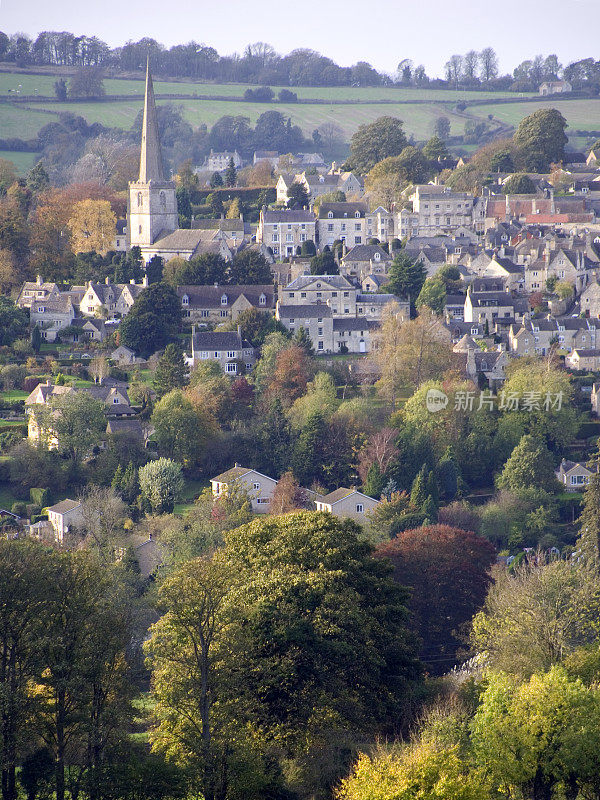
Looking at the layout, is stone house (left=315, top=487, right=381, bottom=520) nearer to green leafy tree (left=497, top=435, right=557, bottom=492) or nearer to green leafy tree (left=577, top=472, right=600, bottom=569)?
green leafy tree (left=497, top=435, right=557, bottom=492)

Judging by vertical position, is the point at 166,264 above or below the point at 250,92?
below

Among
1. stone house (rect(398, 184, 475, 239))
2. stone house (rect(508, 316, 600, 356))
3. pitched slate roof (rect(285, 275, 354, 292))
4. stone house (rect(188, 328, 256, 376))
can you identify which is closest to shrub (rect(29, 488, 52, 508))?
stone house (rect(188, 328, 256, 376))

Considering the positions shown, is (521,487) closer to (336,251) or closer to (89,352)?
(89,352)

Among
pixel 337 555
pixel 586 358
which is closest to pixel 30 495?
pixel 337 555

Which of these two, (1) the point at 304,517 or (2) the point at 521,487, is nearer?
(1) the point at 304,517

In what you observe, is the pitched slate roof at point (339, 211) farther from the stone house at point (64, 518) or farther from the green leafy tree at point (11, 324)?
the stone house at point (64, 518)

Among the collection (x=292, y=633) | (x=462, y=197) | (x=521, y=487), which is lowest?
(x=521, y=487)
